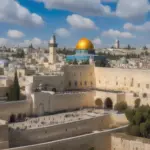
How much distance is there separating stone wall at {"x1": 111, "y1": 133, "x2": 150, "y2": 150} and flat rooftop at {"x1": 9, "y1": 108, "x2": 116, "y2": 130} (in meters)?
2.99

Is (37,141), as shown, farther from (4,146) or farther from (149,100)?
(149,100)

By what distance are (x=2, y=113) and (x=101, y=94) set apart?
8.93 metres

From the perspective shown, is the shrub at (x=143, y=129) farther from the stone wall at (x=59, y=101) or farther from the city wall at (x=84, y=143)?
the stone wall at (x=59, y=101)

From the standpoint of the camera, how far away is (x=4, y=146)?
15.8 metres

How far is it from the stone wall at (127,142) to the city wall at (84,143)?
1.08ft

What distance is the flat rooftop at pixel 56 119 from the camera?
62.6 ft

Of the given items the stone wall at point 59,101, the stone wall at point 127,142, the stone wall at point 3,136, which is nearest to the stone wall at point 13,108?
the stone wall at point 59,101

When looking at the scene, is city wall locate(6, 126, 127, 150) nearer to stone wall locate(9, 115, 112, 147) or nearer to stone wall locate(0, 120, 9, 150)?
stone wall locate(0, 120, 9, 150)

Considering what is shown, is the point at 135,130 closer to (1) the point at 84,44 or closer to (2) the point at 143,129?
(2) the point at 143,129

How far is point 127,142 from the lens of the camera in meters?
17.8

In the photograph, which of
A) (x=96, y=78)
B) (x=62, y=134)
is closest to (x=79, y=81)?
(x=96, y=78)

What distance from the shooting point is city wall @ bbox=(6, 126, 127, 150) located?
16.1 m

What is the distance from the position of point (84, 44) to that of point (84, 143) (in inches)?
1022

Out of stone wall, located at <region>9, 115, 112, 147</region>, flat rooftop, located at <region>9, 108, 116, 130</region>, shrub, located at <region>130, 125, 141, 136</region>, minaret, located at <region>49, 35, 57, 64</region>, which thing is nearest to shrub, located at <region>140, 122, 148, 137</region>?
shrub, located at <region>130, 125, 141, 136</region>
